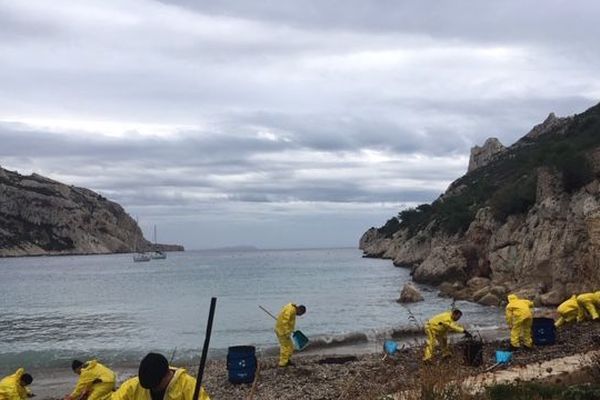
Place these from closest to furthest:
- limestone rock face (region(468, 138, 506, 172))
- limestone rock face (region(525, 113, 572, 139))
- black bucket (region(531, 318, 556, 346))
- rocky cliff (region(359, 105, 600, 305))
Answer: black bucket (region(531, 318, 556, 346)) < rocky cliff (region(359, 105, 600, 305)) < limestone rock face (region(525, 113, 572, 139)) < limestone rock face (region(468, 138, 506, 172))

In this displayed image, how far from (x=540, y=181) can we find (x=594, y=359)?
3007 cm

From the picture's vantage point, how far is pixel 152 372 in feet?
16.9

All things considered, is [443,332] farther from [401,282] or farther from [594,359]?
[401,282]

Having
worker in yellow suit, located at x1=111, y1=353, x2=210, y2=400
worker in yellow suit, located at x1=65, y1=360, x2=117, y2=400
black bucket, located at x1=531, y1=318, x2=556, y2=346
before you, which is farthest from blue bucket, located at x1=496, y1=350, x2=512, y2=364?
worker in yellow suit, located at x1=111, y1=353, x2=210, y2=400

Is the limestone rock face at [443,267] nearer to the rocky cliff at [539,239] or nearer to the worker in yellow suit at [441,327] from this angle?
the rocky cliff at [539,239]

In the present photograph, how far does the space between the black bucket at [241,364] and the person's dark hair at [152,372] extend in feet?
32.2

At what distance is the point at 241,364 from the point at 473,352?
4.80 m

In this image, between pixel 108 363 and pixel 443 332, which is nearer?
pixel 443 332

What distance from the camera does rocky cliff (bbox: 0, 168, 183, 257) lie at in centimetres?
15650

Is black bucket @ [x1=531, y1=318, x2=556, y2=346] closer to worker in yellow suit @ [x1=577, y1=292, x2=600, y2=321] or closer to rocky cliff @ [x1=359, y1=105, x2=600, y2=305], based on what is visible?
worker in yellow suit @ [x1=577, y1=292, x2=600, y2=321]

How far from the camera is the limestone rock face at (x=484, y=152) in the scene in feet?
390

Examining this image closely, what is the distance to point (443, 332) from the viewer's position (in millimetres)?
15203

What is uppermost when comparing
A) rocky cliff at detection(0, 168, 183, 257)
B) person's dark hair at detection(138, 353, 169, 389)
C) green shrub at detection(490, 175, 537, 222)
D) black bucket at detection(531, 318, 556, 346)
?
rocky cliff at detection(0, 168, 183, 257)

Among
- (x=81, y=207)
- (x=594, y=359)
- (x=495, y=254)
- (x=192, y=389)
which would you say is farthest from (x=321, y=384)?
(x=81, y=207)
